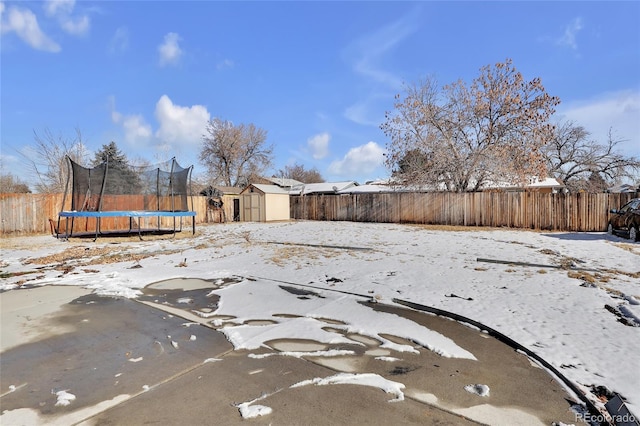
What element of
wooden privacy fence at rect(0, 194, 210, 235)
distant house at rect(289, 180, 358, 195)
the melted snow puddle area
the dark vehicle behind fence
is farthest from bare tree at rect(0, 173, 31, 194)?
the dark vehicle behind fence

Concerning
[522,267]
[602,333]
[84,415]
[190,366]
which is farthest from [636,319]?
[84,415]

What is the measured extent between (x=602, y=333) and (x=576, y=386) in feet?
4.14

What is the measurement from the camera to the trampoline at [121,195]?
1247cm

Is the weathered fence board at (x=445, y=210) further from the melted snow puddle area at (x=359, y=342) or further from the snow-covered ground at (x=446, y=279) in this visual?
the melted snow puddle area at (x=359, y=342)

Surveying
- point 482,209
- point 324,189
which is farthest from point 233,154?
point 482,209

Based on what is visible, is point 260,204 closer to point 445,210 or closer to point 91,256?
point 445,210

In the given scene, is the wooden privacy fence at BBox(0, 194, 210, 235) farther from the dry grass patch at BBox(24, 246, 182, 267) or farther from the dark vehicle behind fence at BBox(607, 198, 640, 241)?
the dark vehicle behind fence at BBox(607, 198, 640, 241)

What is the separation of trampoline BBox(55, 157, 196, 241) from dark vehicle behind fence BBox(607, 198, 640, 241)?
48.7 feet

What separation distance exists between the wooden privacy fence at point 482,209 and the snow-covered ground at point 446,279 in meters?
5.58

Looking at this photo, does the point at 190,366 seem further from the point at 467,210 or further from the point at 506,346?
the point at 467,210

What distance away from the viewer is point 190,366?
106 inches

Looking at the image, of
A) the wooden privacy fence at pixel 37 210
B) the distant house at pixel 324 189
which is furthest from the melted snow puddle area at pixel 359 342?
the distant house at pixel 324 189

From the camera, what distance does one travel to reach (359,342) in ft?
10.2

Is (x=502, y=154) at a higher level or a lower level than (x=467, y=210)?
higher
